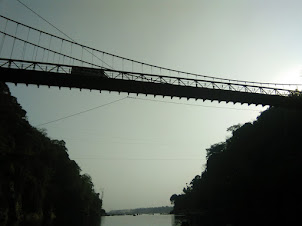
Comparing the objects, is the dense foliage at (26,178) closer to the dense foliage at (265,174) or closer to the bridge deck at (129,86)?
the bridge deck at (129,86)

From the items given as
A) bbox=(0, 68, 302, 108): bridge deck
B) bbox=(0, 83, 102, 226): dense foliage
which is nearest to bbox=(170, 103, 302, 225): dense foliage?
bbox=(0, 68, 302, 108): bridge deck

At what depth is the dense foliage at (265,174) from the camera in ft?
124

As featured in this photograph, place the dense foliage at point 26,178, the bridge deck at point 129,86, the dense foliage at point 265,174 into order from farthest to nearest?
1. the dense foliage at point 265,174
2. the dense foliage at point 26,178
3. the bridge deck at point 129,86

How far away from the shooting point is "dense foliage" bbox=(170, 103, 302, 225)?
124 ft

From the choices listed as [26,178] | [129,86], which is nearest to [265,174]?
[129,86]

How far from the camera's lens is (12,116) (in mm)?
45406

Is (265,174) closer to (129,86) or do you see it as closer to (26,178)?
(129,86)

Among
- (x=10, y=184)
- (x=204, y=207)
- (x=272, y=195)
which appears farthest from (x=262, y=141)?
(x=10, y=184)

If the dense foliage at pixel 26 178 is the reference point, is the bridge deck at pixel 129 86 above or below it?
above

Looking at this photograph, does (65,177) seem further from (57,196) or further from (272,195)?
(272,195)

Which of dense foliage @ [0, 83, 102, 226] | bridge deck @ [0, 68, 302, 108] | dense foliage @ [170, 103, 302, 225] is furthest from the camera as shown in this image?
dense foliage @ [170, 103, 302, 225]

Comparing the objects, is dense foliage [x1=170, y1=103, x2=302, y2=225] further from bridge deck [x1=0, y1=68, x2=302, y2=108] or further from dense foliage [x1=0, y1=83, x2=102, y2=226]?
dense foliage [x1=0, y1=83, x2=102, y2=226]

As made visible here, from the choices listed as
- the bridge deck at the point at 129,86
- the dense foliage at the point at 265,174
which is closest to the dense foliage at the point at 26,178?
the bridge deck at the point at 129,86

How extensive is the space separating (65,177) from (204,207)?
42.1m
